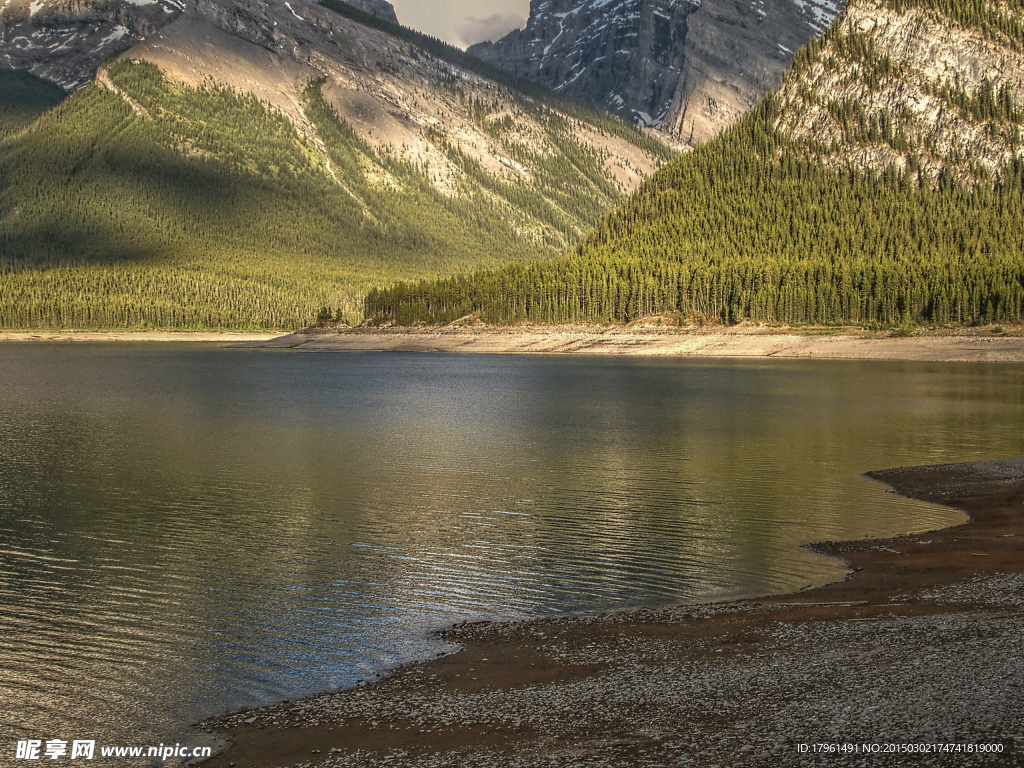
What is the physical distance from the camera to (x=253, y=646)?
1537 centimetres

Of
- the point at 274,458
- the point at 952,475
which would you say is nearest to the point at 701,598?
the point at 952,475

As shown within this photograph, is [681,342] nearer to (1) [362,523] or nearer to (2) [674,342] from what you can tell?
(2) [674,342]

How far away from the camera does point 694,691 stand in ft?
39.9

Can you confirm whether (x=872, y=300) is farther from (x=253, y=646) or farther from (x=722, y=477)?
(x=253, y=646)

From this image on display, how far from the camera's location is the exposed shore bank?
117 m

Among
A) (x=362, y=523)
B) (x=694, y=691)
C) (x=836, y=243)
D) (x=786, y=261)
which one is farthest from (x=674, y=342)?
(x=694, y=691)

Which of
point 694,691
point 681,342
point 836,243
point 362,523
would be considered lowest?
point 362,523

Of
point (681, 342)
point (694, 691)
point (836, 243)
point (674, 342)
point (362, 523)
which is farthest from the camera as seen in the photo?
point (836, 243)

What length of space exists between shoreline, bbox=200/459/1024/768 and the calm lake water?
1.39 m

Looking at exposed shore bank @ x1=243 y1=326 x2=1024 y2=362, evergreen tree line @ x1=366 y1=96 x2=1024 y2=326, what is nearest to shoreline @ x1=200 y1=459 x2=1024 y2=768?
exposed shore bank @ x1=243 y1=326 x2=1024 y2=362

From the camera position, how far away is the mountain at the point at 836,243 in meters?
138

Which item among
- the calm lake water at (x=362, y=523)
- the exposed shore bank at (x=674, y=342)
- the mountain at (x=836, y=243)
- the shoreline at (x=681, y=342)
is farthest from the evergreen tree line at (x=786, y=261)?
the calm lake water at (x=362, y=523)

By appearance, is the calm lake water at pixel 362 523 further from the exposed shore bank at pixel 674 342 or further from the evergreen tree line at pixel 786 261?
the evergreen tree line at pixel 786 261

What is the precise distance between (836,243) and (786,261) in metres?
15.3
